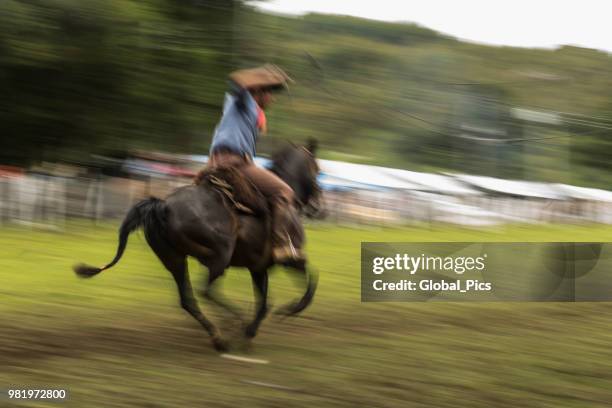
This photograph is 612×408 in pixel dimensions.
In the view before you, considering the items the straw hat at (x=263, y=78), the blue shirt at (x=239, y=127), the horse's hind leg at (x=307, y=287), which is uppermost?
the straw hat at (x=263, y=78)

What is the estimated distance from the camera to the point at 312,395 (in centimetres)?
631

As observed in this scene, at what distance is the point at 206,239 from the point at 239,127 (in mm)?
881

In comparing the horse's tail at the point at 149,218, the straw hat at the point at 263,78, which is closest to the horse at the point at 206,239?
the horse's tail at the point at 149,218

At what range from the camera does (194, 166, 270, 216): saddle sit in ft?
24.6

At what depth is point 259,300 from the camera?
26.2 ft

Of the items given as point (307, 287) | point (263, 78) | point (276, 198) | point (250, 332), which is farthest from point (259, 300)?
point (263, 78)

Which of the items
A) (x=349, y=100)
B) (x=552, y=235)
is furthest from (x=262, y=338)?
(x=349, y=100)

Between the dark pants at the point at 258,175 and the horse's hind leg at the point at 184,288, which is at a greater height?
the dark pants at the point at 258,175

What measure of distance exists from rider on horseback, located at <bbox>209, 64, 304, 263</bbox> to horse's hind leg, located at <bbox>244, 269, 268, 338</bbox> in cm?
46

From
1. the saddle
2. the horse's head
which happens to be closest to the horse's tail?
the saddle

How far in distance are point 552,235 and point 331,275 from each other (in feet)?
43.9

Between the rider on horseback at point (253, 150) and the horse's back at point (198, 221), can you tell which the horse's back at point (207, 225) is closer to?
the horse's back at point (198, 221)

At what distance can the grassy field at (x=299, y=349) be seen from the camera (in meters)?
6.33

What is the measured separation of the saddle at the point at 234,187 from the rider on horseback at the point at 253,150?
0.06m
